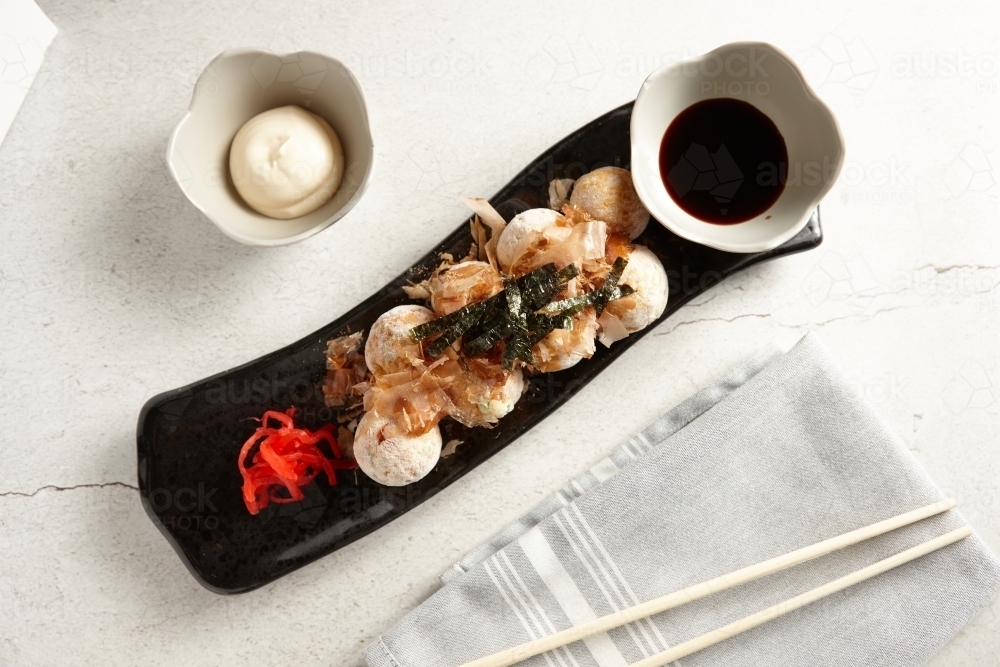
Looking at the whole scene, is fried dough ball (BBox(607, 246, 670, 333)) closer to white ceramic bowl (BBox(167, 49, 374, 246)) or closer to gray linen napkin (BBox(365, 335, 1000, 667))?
gray linen napkin (BBox(365, 335, 1000, 667))

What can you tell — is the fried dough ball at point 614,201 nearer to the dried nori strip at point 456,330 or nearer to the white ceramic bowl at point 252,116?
the dried nori strip at point 456,330

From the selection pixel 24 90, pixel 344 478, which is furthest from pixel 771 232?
pixel 24 90

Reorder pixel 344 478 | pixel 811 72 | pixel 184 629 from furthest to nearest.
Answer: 1. pixel 811 72
2. pixel 184 629
3. pixel 344 478

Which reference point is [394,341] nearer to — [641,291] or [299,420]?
[299,420]

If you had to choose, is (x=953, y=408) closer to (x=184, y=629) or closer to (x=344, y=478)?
(x=344, y=478)

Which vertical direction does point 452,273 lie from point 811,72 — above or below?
above
